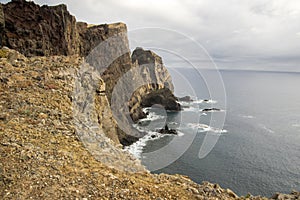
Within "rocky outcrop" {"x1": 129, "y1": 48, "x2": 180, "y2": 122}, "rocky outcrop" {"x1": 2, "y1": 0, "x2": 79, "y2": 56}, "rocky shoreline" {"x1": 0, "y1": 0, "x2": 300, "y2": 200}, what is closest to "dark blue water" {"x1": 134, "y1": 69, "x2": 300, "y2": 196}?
"rocky outcrop" {"x1": 129, "y1": 48, "x2": 180, "y2": 122}

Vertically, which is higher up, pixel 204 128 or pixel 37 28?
pixel 37 28

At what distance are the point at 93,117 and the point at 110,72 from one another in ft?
194

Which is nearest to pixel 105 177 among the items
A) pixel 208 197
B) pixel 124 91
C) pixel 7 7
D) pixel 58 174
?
pixel 58 174

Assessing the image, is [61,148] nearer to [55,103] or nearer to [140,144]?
[55,103]

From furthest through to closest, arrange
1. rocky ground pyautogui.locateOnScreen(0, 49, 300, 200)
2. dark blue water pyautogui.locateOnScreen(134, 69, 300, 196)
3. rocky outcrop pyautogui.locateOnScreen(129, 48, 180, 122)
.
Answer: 1. rocky outcrop pyautogui.locateOnScreen(129, 48, 180, 122)
2. dark blue water pyautogui.locateOnScreen(134, 69, 300, 196)
3. rocky ground pyautogui.locateOnScreen(0, 49, 300, 200)

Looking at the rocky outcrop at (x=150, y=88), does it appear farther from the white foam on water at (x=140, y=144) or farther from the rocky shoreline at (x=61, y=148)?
the rocky shoreline at (x=61, y=148)

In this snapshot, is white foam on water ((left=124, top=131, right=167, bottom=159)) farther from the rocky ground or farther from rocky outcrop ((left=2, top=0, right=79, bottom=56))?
the rocky ground

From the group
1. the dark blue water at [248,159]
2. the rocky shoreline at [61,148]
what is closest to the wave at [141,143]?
the dark blue water at [248,159]

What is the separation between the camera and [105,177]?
26.3 ft

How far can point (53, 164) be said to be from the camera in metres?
7.95

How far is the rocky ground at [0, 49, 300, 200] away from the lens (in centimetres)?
698

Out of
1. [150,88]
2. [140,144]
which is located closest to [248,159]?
[140,144]

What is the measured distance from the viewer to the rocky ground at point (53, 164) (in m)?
6.98

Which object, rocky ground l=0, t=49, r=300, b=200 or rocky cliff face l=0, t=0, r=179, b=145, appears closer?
rocky ground l=0, t=49, r=300, b=200
